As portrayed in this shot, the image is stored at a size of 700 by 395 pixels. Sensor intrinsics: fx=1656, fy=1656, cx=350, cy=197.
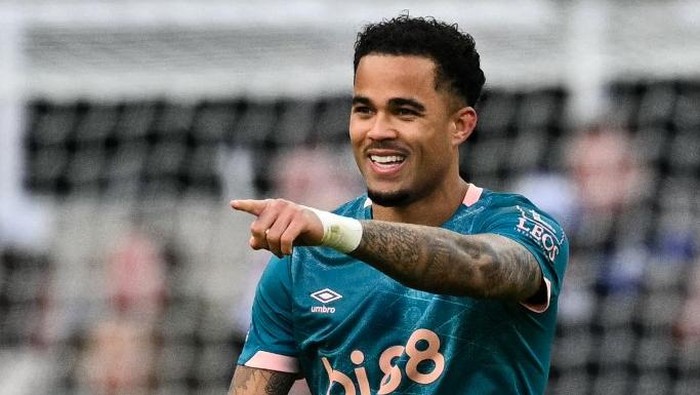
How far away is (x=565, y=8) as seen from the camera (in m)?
11.5

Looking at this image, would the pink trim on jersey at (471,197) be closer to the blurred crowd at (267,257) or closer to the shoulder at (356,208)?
the shoulder at (356,208)

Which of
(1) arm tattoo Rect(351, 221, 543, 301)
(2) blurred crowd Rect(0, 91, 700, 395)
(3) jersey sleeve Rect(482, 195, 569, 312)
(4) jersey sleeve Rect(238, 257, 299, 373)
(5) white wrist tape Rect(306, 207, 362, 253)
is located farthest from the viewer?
(2) blurred crowd Rect(0, 91, 700, 395)

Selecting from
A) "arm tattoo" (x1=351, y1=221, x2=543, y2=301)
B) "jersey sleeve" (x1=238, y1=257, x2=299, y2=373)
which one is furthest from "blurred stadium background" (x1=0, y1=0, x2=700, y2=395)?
"arm tattoo" (x1=351, y1=221, x2=543, y2=301)

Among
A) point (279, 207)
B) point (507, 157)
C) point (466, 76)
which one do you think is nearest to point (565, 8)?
point (507, 157)

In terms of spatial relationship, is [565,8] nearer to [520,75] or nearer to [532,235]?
[520,75]

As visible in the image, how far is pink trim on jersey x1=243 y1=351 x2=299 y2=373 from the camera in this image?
5.18 meters

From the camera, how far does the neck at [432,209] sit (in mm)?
4992

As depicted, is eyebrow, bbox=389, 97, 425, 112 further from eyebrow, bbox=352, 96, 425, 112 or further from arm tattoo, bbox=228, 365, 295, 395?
arm tattoo, bbox=228, 365, 295, 395

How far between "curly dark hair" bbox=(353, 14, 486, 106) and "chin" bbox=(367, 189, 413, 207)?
13.2 inches

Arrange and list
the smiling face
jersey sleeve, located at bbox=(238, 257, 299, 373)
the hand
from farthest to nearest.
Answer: jersey sleeve, located at bbox=(238, 257, 299, 373) → the smiling face → the hand

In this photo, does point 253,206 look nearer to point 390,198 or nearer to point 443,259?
point 443,259

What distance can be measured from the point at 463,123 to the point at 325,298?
2.23 feet

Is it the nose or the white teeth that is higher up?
the nose

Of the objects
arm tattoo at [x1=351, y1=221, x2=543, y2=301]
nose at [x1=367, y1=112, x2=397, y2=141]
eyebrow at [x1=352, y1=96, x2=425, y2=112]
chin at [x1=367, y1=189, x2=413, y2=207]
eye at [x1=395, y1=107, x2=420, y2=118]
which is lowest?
arm tattoo at [x1=351, y1=221, x2=543, y2=301]
